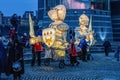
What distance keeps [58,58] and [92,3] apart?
44.8 meters

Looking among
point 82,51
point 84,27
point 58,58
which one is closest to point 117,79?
point 58,58

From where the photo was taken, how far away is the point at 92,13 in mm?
66750

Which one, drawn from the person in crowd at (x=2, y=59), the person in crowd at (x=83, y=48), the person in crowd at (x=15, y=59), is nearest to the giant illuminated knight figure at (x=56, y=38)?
the person in crowd at (x=83, y=48)

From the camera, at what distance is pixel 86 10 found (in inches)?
2598

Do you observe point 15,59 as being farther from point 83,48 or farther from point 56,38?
point 83,48

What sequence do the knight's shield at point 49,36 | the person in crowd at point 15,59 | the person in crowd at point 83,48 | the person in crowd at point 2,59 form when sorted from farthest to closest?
the person in crowd at point 83,48 < the knight's shield at point 49,36 < the person in crowd at point 2,59 < the person in crowd at point 15,59

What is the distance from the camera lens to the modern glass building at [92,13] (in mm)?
65369

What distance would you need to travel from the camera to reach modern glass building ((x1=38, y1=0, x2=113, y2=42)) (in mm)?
65369

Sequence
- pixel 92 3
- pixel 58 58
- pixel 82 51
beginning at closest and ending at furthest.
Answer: pixel 58 58 < pixel 82 51 < pixel 92 3

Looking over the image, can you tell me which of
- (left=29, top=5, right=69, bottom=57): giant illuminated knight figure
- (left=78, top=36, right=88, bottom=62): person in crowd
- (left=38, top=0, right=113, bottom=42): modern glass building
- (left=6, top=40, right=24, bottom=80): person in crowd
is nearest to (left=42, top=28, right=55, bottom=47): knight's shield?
(left=29, top=5, right=69, bottom=57): giant illuminated knight figure

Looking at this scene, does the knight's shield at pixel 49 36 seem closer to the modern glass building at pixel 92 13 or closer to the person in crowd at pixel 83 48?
the person in crowd at pixel 83 48

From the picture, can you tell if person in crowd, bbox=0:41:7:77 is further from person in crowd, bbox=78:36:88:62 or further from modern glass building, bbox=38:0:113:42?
modern glass building, bbox=38:0:113:42

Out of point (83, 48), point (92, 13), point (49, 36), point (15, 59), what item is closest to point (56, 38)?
point (49, 36)

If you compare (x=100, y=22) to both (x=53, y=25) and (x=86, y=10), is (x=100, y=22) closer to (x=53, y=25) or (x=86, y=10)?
(x=86, y=10)
